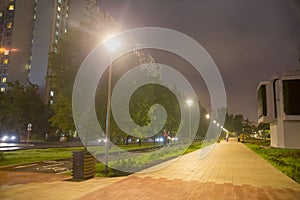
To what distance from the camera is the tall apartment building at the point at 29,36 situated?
3413 inches

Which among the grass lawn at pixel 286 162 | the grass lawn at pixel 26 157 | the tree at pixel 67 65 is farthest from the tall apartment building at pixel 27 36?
the grass lawn at pixel 286 162

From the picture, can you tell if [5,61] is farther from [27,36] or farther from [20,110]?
[20,110]

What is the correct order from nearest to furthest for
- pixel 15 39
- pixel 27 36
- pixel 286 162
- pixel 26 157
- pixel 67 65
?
pixel 67 65 → pixel 286 162 → pixel 26 157 → pixel 15 39 → pixel 27 36

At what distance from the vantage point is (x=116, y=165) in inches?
521

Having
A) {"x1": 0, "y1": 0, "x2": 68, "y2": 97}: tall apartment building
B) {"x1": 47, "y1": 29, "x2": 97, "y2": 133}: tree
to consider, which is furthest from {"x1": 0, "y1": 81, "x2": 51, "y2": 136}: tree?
{"x1": 47, "y1": 29, "x2": 97, "y2": 133}: tree

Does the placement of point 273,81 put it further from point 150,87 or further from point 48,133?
point 48,133

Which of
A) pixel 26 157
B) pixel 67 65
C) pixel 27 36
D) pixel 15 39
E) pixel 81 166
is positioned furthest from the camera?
pixel 27 36

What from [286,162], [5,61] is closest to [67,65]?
[286,162]

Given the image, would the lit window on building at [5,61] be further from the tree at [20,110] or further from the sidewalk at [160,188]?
the sidewalk at [160,188]

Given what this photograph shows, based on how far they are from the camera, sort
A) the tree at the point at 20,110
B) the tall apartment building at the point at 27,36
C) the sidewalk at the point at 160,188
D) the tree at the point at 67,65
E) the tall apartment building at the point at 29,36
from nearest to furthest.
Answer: the sidewalk at the point at 160,188 < the tree at the point at 67,65 < the tree at the point at 20,110 < the tall apartment building at the point at 29,36 < the tall apartment building at the point at 27,36

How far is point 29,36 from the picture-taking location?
94500mm

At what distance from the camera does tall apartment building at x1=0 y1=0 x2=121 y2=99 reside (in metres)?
86.7

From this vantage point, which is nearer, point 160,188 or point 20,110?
point 160,188

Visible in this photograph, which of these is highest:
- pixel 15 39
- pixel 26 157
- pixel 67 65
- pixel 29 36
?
pixel 29 36
